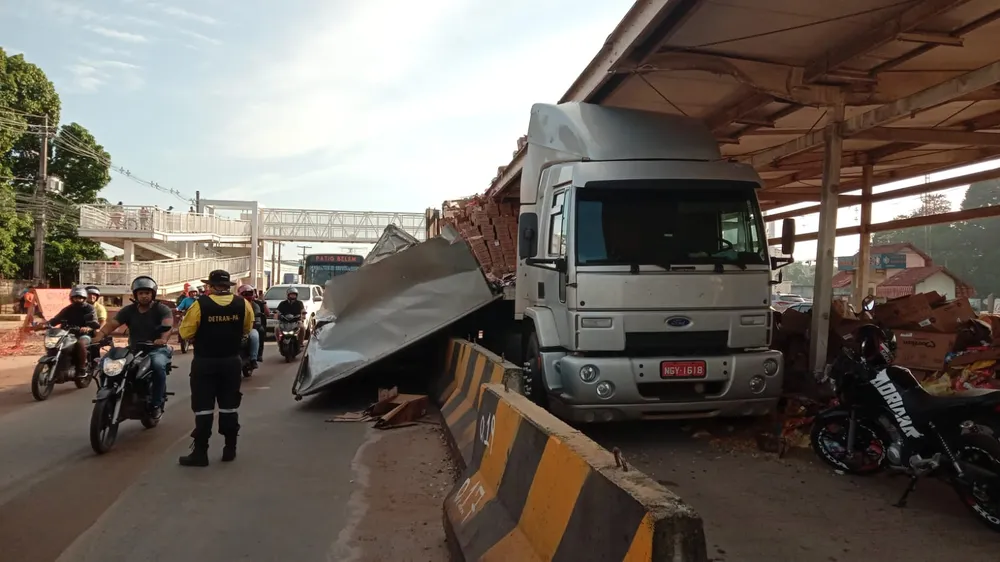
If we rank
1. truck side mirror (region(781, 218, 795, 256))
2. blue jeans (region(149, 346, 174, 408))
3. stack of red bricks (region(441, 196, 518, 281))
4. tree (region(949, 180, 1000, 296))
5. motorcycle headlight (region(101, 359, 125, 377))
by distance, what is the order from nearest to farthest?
Result: motorcycle headlight (region(101, 359, 125, 377))
truck side mirror (region(781, 218, 795, 256))
blue jeans (region(149, 346, 174, 408))
stack of red bricks (region(441, 196, 518, 281))
tree (region(949, 180, 1000, 296))

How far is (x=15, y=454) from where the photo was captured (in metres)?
6.33

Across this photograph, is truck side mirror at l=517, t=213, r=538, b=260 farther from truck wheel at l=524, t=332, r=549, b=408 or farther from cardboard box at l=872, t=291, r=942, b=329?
cardboard box at l=872, t=291, r=942, b=329

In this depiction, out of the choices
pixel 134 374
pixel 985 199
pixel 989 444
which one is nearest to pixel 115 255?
pixel 134 374

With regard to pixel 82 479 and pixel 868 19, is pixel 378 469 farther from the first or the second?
pixel 868 19

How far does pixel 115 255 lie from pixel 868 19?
150 feet

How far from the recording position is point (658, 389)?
20.0 ft

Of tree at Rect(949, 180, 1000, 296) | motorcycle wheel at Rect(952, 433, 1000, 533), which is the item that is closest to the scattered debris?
motorcycle wheel at Rect(952, 433, 1000, 533)

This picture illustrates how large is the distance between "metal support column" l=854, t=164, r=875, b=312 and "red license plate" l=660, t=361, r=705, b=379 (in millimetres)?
7229

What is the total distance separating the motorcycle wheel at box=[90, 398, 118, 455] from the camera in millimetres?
6195

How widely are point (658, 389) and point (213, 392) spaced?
161 inches

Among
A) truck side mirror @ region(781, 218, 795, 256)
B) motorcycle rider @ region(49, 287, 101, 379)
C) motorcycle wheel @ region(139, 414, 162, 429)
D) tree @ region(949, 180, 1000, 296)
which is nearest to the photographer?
truck side mirror @ region(781, 218, 795, 256)

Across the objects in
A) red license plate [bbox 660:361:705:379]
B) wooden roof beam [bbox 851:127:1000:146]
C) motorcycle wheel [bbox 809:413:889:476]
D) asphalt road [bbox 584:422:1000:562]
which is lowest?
asphalt road [bbox 584:422:1000:562]

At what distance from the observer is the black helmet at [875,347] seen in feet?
16.8

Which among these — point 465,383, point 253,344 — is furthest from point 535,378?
point 253,344
